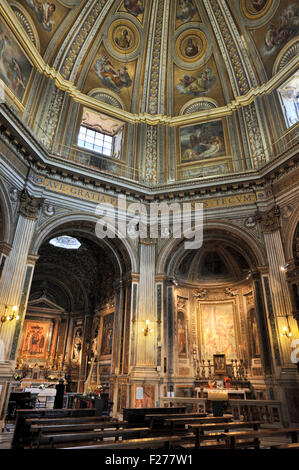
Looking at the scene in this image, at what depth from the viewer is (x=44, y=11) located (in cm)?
1511

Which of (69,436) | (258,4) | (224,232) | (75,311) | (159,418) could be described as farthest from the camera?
(75,311)

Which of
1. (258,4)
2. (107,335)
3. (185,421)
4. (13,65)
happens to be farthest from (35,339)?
(258,4)

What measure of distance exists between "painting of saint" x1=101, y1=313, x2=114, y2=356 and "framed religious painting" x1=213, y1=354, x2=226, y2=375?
500 centimetres

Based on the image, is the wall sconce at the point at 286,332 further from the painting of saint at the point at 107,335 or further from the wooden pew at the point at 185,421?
the painting of saint at the point at 107,335

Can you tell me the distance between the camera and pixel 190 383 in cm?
1443

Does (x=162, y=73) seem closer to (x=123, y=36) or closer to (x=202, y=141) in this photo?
(x=123, y=36)

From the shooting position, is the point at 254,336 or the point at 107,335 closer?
the point at 254,336

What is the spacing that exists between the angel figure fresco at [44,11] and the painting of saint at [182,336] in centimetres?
1513

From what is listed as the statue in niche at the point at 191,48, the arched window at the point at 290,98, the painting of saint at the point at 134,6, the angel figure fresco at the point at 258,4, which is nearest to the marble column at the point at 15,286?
the arched window at the point at 290,98

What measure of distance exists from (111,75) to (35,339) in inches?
635
